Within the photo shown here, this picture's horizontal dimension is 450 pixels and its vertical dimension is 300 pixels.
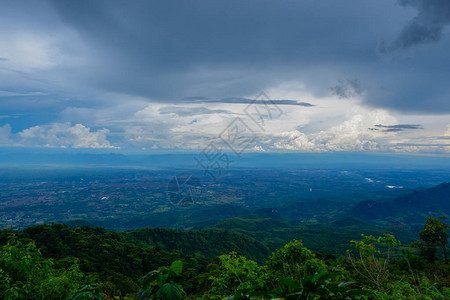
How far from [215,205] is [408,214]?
6439 inches

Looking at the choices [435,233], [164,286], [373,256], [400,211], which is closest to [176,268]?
[164,286]

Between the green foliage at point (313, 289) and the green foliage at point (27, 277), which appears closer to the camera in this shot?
the green foliage at point (313, 289)

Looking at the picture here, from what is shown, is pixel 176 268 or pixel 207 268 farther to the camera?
pixel 207 268

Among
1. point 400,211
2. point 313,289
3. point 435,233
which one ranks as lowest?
point 400,211

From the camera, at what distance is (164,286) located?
126 inches

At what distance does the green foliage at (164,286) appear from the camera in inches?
124

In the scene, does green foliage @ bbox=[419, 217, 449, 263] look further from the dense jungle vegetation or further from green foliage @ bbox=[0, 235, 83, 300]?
green foliage @ bbox=[0, 235, 83, 300]

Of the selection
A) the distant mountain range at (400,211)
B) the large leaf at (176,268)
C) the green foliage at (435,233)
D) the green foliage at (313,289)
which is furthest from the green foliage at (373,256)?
the distant mountain range at (400,211)

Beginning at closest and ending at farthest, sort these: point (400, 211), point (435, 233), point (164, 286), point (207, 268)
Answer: point (164, 286)
point (435, 233)
point (207, 268)
point (400, 211)

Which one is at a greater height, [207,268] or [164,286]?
[164,286]

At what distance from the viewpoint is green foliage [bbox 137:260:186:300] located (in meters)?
3.16

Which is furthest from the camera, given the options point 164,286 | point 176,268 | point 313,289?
point 176,268

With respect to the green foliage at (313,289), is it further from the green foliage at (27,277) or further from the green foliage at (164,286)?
the green foliage at (27,277)

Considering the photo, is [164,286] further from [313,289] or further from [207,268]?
[207,268]
